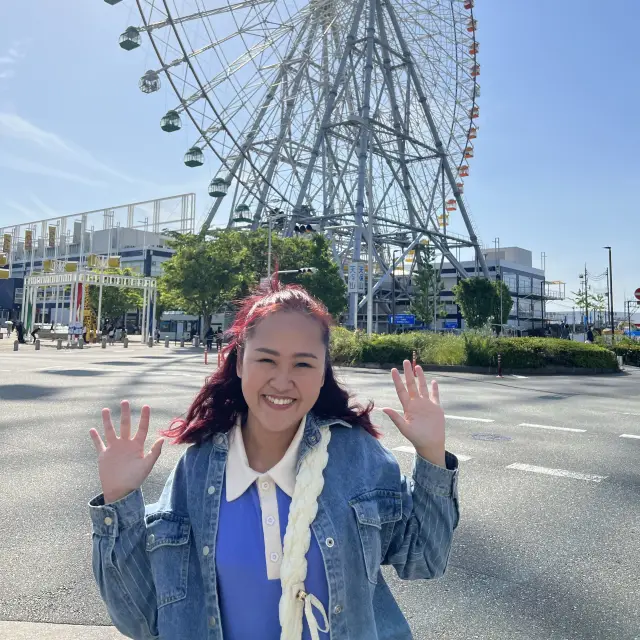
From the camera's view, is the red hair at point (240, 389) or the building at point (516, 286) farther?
the building at point (516, 286)

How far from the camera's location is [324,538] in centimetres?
156

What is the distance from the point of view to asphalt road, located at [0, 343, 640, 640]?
9.91 ft

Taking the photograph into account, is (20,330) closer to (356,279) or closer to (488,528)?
(356,279)

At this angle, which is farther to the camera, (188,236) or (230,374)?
(188,236)

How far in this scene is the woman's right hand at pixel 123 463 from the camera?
5.56 feet

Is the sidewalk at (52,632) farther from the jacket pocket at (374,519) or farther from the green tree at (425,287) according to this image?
the green tree at (425,287)

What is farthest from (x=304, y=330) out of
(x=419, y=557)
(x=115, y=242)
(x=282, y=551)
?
(x=115, y=242)

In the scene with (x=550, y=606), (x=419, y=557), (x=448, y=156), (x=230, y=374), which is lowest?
(x=550, y=606)

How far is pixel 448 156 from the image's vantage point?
43438 mm

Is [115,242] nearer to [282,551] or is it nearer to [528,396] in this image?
[528,396]

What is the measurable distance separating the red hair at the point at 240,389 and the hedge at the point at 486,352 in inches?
840

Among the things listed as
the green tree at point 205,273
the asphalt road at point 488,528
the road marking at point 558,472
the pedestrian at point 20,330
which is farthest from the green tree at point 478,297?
the road marking at point 558,472

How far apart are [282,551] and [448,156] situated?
44987 millimetres

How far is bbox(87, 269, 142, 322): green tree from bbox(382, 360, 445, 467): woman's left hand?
207ft
